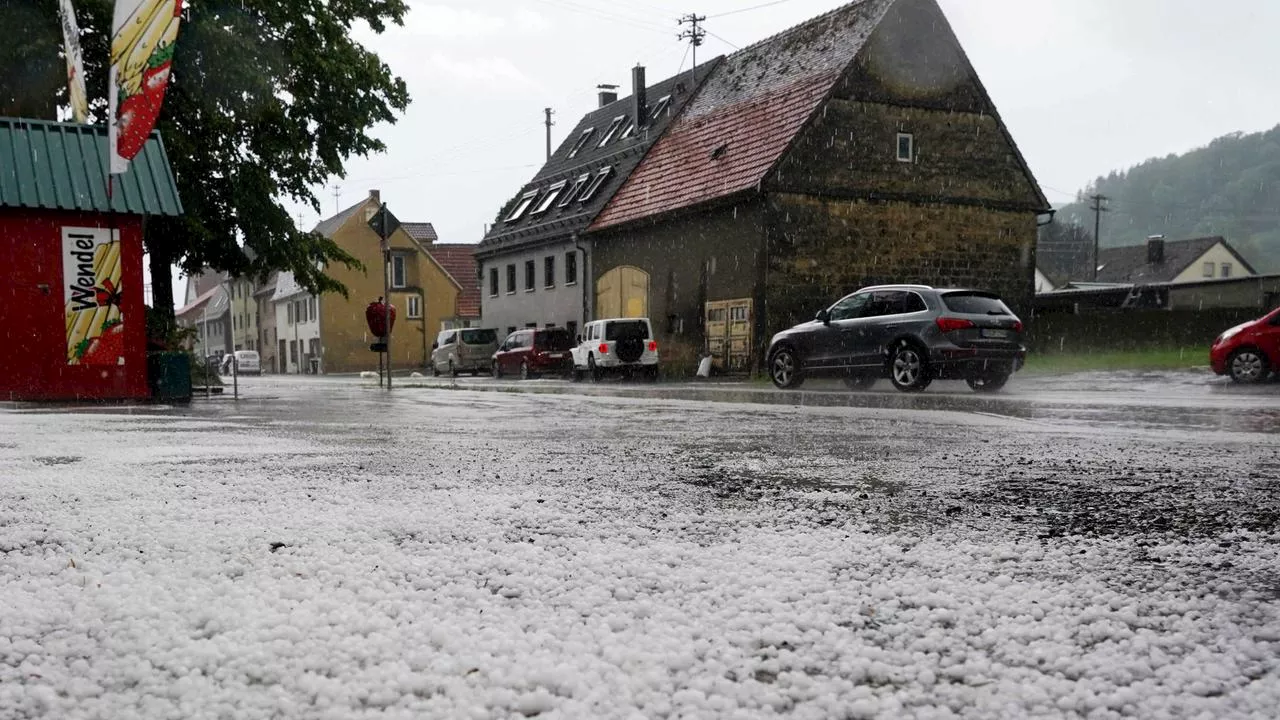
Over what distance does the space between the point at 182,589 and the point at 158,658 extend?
0.59 meters

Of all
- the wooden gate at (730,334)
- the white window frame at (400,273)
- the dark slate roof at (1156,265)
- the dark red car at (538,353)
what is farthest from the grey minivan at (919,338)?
the dark slate roof at (1156,265)

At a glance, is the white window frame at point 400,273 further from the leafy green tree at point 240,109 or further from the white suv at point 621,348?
the leafy green tree at point 240,109

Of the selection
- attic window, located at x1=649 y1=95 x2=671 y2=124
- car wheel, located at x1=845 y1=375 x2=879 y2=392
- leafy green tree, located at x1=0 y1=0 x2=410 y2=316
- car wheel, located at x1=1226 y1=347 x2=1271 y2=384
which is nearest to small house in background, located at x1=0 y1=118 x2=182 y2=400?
leafy green tree, located at x1=0 y1=0 x2=410 y2=316

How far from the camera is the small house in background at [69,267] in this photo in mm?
13734

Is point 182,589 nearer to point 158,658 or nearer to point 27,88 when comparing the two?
point 158,658

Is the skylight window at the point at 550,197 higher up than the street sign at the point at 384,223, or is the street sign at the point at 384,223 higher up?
the skylight window at the point at 550,197

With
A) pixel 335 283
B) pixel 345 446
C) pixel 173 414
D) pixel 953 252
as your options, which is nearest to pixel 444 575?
pixel 345 446

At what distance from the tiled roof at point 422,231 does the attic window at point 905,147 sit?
125 ft

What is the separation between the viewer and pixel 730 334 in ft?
86.7

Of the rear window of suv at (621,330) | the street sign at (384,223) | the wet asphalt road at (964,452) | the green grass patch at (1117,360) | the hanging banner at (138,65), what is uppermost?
the hanging banner at (138,65)

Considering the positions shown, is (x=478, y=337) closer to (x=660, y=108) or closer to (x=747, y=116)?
(x=660, y=108)

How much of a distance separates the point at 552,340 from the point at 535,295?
7.04 metres

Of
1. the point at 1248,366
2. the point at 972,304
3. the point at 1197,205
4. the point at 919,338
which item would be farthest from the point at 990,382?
the point at 1197,205

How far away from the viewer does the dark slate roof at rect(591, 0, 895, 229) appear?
84.7 feet
